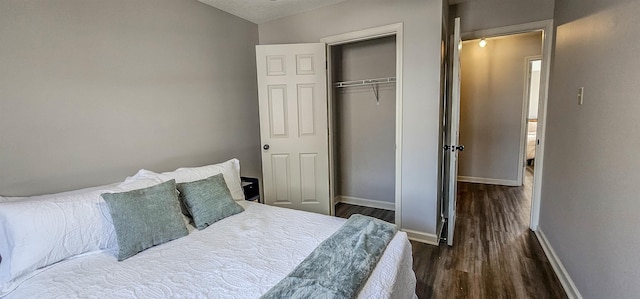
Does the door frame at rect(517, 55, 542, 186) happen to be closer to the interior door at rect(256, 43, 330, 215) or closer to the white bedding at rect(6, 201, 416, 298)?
the interior door at rect(256, 43, 330, 215)

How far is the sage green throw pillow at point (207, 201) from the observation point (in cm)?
189

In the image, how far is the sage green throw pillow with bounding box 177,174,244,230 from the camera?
6.19 ft

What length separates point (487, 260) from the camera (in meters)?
2.36

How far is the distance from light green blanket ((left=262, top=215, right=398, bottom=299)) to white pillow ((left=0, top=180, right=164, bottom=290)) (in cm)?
113

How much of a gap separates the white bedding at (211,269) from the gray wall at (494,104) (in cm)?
396

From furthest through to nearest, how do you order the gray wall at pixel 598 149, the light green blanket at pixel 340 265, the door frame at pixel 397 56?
the door frame at pixel 397 56
the gray wall at pixel 598 149
the light green blanket at pixel 340 265

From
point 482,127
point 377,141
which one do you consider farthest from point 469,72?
point 377,141

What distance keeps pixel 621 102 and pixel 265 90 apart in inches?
109

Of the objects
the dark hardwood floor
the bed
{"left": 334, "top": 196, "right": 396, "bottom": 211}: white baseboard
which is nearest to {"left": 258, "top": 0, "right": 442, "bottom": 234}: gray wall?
the dark hardwood floor

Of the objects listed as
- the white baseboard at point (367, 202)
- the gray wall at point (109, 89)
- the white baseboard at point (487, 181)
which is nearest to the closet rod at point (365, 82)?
the gray wall at point (109, 89)

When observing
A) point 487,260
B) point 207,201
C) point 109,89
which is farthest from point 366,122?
point 109,89

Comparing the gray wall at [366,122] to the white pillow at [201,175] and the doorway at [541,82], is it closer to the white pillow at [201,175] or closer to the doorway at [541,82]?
the doorway at [541,82]

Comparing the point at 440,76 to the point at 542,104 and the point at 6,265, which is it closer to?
the point at 542,104

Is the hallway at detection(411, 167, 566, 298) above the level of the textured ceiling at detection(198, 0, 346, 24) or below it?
below
